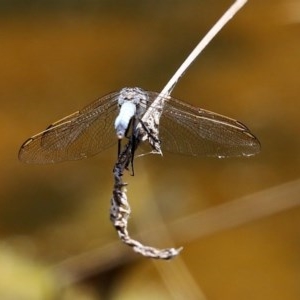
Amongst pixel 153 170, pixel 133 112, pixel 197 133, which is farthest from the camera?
pixel 153 170

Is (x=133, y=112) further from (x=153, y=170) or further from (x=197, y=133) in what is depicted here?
(x=153, y=170)

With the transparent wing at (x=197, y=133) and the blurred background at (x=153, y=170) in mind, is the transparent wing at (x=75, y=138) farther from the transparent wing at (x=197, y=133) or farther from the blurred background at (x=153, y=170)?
the blurred background at (x=153, y=170)

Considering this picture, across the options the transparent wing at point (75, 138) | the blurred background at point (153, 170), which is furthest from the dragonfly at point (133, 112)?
the blurred background at point (153, 170)

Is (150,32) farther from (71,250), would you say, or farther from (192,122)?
(192,122)

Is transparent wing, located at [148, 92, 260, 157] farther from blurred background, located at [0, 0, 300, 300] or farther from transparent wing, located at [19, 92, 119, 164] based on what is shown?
blurred background, located at [0, 0, 300, 300]

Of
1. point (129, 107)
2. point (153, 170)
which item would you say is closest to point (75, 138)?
point (129, 107)
